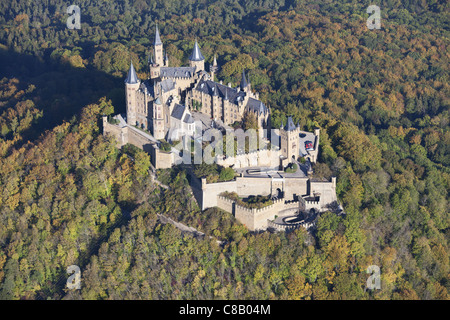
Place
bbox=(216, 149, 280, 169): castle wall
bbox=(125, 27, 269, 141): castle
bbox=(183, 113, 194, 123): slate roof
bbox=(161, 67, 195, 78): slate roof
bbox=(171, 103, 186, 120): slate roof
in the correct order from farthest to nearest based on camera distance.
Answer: bbox=(161, 67, 195, 78): slate roof, bbox=(125, 27, 269, 141): castle, bbox=(171, 103, 186, 120): slate roof, bbox=(183, 113, 194, 123): slate roof, bbox=(216, 149, 280, 169): castle wall

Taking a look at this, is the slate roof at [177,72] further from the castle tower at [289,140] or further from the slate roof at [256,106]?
the castle tower at [289,140]

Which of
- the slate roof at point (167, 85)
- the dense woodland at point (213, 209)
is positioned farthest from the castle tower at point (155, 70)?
the dense woodland at point (213, 209)

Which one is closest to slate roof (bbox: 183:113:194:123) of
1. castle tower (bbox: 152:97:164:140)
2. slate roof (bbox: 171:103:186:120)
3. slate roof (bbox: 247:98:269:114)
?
slate roof (bbox: 171:103:186:120)

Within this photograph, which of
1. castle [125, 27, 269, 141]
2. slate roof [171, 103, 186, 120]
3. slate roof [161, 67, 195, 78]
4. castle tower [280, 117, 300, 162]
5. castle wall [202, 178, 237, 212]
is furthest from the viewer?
slate roof [161, 67, 195, 78]

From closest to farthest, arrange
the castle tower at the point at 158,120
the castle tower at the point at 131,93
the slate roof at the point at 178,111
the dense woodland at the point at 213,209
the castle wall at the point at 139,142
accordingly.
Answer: the dense woodland at the point at 213,209
the castle wall at the point at 139,142
the slate roof at the point at 178,111
the castle tower at the point at 158,120
the castle tower at the point at 131,93

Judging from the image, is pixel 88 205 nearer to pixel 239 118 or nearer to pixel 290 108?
pixel 239 118

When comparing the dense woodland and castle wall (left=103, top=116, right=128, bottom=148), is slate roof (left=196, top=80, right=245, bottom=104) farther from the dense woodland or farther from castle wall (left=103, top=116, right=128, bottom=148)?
castle wall (left=103, top=116, right=128, bottom=148)

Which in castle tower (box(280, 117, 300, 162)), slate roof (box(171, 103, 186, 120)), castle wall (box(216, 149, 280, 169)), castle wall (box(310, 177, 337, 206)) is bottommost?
castle wall (box(310, 177, 337, 206))
